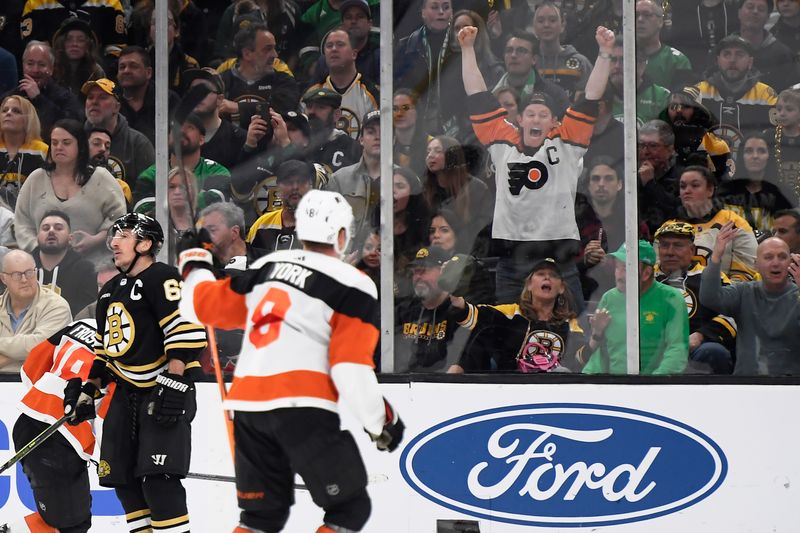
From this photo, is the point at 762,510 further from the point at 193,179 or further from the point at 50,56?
the point at 50,56

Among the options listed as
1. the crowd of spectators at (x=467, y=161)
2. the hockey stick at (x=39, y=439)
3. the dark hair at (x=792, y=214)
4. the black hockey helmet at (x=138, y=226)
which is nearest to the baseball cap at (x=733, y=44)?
the crowd of spectators at (x=467, y=161)

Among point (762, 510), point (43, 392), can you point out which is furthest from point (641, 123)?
point (43, 392)

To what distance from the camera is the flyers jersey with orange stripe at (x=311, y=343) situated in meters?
3.21

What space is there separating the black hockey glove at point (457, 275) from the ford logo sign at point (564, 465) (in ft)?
1.96

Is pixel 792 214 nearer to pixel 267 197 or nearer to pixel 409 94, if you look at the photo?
pixel 409 94

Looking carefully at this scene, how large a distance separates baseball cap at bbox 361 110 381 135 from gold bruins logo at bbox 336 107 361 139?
0.02m

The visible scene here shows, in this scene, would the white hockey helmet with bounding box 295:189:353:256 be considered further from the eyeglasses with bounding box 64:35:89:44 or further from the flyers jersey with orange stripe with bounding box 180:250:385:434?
the eyeglasses with bounding box 64:35:89:44

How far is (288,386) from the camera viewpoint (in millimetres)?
3217

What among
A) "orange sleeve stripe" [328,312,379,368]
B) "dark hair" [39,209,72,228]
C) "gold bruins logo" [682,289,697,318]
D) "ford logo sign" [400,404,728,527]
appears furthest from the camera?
"dark hair" [39,209,72,228]

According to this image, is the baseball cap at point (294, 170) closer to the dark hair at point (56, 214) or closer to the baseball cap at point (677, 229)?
the dark hair at point (56, 214)

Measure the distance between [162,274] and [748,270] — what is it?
2300 millimetres

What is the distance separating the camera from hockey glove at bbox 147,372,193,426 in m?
4.13

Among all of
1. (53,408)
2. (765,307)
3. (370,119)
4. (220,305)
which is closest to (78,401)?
(53,408)

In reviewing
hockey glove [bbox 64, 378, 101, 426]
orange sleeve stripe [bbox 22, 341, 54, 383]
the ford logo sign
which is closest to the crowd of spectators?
the ford logo sign
